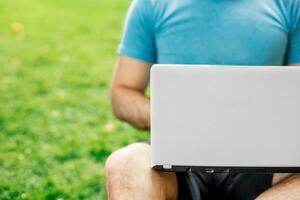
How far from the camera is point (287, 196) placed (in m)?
1.43

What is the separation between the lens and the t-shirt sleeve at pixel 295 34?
1781mm

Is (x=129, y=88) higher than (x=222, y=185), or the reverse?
(x=129, y=88)

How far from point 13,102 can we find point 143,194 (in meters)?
2.19

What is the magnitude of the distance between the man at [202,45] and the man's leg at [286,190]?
11 cm

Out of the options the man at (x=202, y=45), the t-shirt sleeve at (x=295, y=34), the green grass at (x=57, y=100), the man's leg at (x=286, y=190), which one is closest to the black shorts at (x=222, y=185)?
the man at (x=202, y=45)

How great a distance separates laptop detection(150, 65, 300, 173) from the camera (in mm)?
1297

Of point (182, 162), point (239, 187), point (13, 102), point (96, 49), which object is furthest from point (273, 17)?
point (96, 49)

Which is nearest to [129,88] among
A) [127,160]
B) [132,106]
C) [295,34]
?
[132,106]

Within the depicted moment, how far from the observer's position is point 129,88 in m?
1.94

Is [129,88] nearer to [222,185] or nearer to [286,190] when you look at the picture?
[222,185]

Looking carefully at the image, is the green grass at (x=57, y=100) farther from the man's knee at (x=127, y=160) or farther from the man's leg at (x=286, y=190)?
the man's leg at (x=286, y=190)

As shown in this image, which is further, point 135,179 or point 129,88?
point 129,88

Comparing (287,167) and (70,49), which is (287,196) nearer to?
(287,167)

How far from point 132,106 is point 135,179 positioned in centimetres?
41
